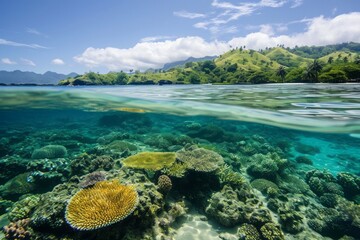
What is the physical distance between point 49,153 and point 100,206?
12186 millimetres

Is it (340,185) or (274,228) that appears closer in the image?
(274,228)

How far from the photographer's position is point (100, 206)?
5.48 metres

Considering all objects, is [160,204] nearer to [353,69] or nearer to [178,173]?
[178,173]

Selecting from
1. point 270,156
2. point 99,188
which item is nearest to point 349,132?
point 270,156

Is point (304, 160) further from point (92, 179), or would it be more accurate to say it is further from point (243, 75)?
point (243, 75)

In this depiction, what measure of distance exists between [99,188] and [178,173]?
318 centimetres

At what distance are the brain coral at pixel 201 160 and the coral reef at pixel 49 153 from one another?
10522 millimetres

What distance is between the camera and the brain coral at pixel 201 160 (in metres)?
8.77

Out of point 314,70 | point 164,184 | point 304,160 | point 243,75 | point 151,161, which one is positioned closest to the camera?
point 164,184

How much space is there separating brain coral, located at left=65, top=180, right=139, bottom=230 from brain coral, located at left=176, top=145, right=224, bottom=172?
10.4 ft

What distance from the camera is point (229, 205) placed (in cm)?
800

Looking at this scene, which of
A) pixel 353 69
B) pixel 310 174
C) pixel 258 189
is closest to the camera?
pixel 258 189

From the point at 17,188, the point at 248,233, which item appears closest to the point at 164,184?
the point at 248,233

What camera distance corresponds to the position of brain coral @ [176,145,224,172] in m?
8.77
